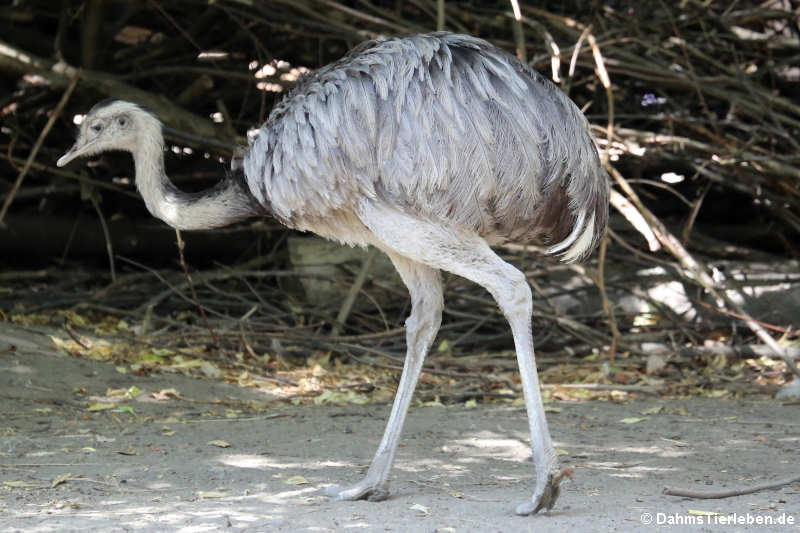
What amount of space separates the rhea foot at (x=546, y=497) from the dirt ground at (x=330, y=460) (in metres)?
0.05

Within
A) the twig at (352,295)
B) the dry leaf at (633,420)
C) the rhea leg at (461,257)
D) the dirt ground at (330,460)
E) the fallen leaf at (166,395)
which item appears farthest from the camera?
the twig at (352,295)

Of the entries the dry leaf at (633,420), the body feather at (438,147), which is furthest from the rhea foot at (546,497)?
the dry leaf at (633,420)

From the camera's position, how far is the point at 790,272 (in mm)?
7250

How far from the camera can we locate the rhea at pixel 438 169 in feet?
13.4

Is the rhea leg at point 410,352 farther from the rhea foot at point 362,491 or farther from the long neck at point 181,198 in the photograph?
the long neck at point 181,198

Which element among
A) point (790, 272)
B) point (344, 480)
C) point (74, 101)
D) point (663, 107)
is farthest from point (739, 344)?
point (74, 101)

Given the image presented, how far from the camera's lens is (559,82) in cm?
651

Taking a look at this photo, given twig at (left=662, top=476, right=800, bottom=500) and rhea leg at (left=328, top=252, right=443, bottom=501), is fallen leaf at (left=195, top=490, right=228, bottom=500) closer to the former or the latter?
rhea leg at (left=328, top=252, right=443, bottom=501)

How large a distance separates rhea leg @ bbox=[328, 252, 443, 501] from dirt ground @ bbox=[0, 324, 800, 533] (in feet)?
0.37

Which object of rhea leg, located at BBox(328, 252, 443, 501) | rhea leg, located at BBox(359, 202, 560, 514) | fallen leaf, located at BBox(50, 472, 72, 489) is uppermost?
rhea leg, located at BBox(359, 202, 560, 514)

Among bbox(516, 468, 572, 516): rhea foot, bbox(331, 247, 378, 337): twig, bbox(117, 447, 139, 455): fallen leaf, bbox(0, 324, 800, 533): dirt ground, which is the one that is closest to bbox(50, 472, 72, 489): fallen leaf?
bbox(0, 324, 800, 533): dirt ground

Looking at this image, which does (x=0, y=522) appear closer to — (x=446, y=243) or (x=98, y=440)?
(x=98, y=440)

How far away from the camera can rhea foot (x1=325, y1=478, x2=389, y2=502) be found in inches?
162

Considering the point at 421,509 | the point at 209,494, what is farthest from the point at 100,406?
the point at 421,509
